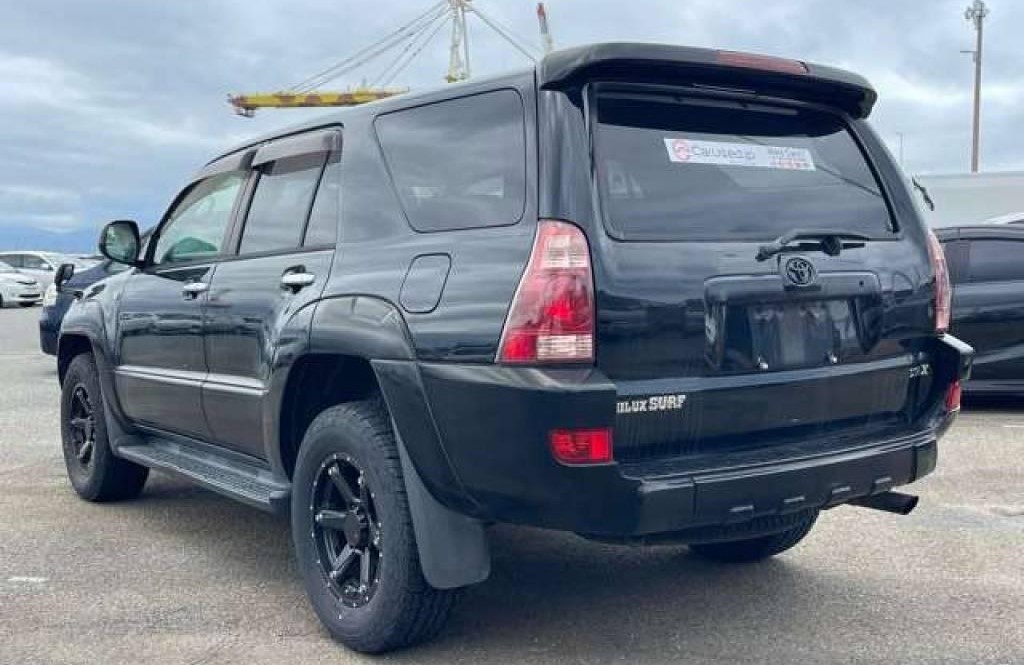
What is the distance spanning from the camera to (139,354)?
5344mm

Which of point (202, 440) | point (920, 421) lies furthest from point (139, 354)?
point (920, 421)

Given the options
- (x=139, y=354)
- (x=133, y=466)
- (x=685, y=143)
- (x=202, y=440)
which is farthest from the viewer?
(x=133, y=466)

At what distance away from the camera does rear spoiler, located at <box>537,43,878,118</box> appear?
3350 mm

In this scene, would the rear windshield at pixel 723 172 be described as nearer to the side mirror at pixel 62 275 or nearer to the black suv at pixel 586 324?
the black suv at pixel 586 324

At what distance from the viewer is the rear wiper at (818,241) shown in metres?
3.48

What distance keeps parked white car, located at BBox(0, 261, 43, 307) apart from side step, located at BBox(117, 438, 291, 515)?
86.3 ft

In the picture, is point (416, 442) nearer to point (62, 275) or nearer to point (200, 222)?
point (200, 222)

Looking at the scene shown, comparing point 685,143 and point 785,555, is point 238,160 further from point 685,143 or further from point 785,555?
point 785,555

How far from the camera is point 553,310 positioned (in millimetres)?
3141

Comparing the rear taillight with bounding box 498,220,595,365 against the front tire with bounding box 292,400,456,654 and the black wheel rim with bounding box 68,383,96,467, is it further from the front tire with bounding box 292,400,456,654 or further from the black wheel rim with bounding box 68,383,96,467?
the black wheel rim with bounding box 68,383,96,467

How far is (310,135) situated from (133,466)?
8.04ft

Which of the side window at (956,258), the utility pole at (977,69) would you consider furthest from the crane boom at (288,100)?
the side window at (956,258)

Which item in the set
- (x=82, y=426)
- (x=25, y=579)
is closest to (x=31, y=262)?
(x=82, y=426)

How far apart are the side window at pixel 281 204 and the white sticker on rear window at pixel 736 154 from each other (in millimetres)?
1490
